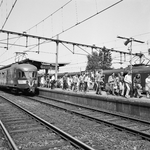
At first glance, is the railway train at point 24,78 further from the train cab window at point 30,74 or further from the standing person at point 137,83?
the standing person at point 137,83

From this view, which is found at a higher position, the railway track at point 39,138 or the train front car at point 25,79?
the train front car at point 25,79

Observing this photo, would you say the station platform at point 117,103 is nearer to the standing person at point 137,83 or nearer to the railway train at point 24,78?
the standing person at point 137,83

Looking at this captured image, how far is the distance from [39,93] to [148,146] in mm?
18786

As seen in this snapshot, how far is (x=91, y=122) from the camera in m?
7.62

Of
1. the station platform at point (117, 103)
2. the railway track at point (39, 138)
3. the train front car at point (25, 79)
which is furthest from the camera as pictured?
the train front car at point (25, 79)

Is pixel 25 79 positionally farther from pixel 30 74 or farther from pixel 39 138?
pixel 39 138

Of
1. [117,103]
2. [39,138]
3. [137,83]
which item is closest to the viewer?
[39,138]

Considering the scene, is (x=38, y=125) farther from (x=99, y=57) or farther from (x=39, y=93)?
(x=99, y=57)

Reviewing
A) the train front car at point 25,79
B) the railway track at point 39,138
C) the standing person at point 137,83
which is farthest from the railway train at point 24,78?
the railway track at point 39,138

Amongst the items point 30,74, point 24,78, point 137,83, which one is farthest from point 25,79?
point 137,83

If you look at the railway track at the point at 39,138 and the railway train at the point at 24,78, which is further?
the railway train at the point at 24,78

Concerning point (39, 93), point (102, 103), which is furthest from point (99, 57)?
point (102, 103)

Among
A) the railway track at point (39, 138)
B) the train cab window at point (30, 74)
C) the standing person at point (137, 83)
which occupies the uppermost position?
the train cab window at point (30, 74)

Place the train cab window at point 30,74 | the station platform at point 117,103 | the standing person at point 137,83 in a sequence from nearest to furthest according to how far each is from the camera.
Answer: the station platform at point 117,103
the standing person at point 137,83
the train cab window at point 30,74
